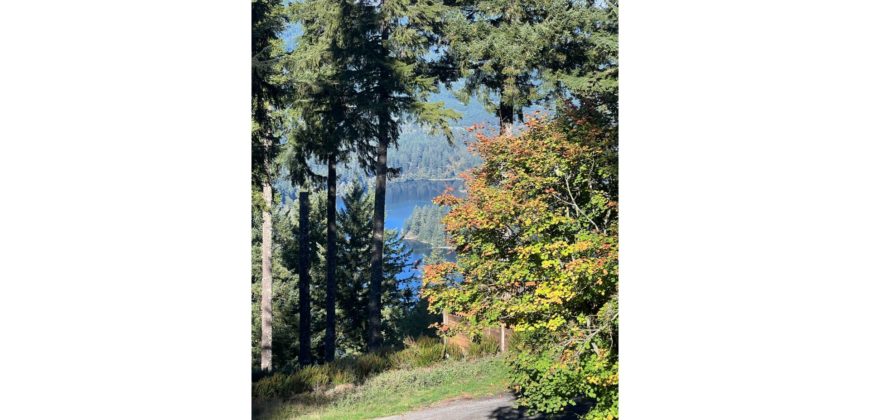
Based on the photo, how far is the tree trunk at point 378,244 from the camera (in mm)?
11930

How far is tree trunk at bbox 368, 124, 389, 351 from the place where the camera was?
39.1 ft

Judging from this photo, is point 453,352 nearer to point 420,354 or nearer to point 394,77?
point 420,354

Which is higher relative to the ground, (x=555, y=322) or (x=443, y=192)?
(x=443, y=192)

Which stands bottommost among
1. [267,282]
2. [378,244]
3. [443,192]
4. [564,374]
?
[564,374]

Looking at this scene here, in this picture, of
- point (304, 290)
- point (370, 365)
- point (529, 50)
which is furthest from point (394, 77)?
point (370, 365)

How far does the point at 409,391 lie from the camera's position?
9.38 meters

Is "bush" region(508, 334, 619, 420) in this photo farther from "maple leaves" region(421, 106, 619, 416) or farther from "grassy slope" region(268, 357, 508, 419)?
"grassy slope" region(268, 357, 508, 419)

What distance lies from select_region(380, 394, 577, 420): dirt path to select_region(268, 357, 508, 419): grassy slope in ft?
0.42

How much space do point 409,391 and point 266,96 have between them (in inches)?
158

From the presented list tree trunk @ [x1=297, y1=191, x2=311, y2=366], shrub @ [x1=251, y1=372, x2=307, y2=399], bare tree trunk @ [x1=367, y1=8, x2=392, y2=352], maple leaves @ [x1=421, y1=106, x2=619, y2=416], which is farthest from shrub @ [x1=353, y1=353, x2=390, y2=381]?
maple leaves @ [x1=421, y1=106, x2=619, y2=416]
